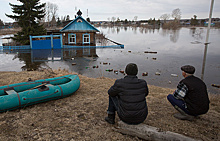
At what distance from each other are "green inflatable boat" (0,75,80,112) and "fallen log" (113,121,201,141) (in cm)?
268

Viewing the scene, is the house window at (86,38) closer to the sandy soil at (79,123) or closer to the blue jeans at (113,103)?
the sandy soil at (79,123)

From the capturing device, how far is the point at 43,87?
5.33m

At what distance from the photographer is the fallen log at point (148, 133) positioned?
313cm

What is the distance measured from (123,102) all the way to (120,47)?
22628 mm

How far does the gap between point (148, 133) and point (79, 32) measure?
24.2 meters

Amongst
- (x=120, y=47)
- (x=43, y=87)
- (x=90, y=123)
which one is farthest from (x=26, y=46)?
(x=90, y=123)

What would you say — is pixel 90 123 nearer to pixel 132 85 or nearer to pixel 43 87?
pixel 132 85

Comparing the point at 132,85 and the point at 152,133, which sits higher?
the point at 132,85

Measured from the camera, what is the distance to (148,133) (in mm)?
3266

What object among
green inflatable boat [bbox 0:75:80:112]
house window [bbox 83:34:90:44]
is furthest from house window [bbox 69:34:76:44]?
green inflatable boat [bbox 0:75:80:112]

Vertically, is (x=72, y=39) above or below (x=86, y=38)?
below

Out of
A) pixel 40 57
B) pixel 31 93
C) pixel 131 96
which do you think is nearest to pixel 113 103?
pixel 131 96

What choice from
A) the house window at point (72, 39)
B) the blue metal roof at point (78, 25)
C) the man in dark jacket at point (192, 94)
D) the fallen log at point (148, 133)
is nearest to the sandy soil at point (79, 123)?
the fallen log at point (148, 133)

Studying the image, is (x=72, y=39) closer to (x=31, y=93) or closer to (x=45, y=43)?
(x=45, y=43)
